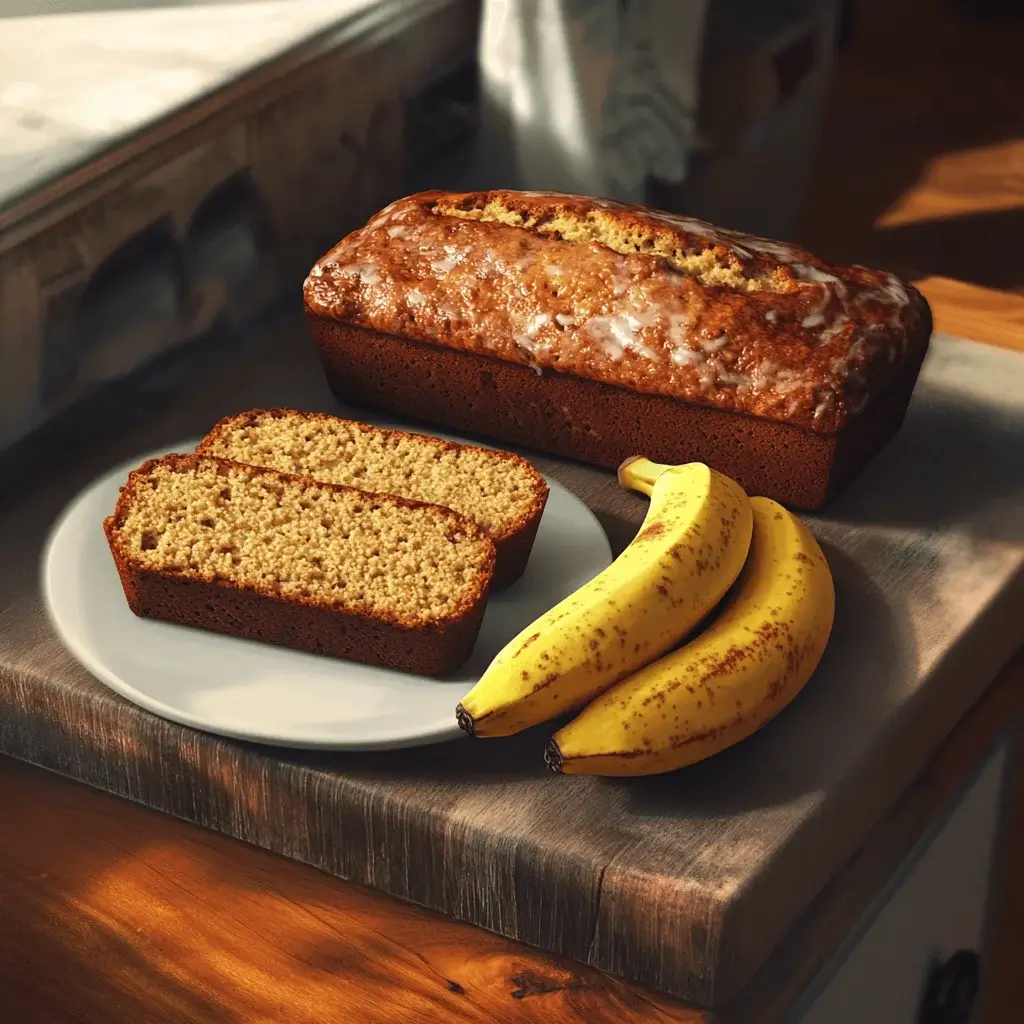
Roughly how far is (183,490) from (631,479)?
1.21 feet

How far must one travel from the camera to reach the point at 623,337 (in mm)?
1244

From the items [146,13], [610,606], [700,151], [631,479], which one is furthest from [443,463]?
[700,151]

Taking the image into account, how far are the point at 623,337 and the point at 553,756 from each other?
433 millimetres

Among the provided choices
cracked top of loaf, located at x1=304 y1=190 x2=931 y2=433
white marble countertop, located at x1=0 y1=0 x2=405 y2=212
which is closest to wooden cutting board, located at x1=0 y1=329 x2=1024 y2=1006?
cracked top of loaf, located at x1=304 y1=190 x2=931 y2=433

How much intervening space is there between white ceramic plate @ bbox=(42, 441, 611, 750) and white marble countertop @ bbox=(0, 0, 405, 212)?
35 cm

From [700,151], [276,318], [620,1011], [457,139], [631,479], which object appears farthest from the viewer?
[700,151]

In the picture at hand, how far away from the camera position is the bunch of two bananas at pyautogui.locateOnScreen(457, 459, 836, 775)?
0.94 metres

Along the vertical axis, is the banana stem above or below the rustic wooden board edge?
above

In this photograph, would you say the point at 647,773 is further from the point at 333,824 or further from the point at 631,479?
the point at 631,479

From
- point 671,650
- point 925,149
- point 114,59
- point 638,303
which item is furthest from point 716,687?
point 925,149

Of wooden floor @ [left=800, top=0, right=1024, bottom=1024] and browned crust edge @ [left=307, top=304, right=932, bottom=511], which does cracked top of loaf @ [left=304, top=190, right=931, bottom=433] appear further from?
wooden floor @ [left=800, top=0, right=1024, bottom=1024]

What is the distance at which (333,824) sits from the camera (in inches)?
39.4

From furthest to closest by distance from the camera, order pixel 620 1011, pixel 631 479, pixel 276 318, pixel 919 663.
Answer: pixel 276 318, pixel 631 479, pixel 919 663, pixel 620 1011

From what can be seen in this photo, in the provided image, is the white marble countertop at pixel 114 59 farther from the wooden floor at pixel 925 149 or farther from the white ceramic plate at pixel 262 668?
the wooden floor at pixel 925 149
